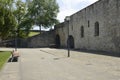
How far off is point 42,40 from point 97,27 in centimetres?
2682

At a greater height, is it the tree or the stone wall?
the tree

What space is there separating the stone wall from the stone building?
471 inches

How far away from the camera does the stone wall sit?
202 ft

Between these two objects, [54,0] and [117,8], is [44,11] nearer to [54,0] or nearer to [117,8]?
[54,0]

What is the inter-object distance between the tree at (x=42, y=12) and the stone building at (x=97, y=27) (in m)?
17.8

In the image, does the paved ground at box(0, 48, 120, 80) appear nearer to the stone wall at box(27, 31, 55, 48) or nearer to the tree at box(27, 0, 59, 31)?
the stone wall at box(27, 31, 55, 48)

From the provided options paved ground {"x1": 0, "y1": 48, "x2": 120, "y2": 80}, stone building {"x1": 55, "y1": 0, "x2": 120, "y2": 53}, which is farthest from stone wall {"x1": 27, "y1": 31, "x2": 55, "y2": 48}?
paved ground {"x1": 0, "y1": 48, "x2": 120, "y2": 80}

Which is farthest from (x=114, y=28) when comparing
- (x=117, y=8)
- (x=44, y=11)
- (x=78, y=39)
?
(x=44, y=11)

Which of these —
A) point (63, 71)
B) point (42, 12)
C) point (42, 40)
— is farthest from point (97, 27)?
point (42, 12)

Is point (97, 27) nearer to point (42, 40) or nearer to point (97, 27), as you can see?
point (97, 27)

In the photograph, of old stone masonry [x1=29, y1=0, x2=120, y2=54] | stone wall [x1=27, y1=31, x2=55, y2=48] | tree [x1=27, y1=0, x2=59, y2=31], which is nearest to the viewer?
old stone masonry [x1=29, y1=0, x2=120, y2=54]

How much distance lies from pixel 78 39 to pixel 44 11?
Result: 23.7 meters

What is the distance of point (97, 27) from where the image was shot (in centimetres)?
3634

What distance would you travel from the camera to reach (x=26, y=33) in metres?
62.6
